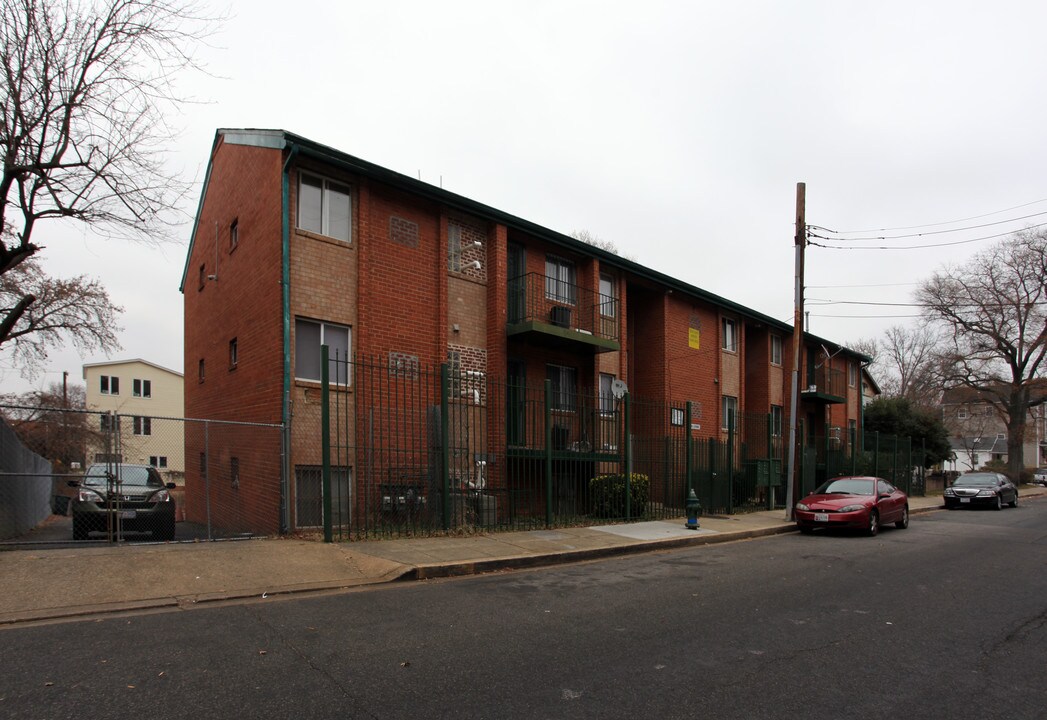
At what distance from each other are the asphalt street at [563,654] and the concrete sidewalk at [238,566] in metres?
0.45

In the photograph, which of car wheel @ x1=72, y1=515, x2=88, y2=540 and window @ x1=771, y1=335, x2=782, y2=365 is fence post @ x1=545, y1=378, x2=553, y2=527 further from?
window @ x1=771, y1=335, x2=782, y2=365

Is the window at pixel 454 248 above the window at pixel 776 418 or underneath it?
above

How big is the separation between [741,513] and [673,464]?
287cm

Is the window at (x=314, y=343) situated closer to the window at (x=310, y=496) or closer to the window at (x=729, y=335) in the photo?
the window at (x=310, y=496)

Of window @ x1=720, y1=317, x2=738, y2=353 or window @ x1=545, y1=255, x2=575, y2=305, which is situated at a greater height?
window @ x1=545, y1=255, x2=575, y2=305

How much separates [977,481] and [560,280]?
1887cm

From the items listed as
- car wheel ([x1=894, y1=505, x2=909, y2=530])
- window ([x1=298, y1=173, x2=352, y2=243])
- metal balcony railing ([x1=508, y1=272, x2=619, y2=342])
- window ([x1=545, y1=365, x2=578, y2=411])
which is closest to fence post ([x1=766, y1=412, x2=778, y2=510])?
car wheel ([x1=894, y1=505, x2=909, y2=530])

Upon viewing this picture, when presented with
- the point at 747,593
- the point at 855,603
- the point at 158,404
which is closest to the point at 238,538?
the point at 747,593

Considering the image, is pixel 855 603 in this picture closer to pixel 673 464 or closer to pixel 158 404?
pixel 673 464

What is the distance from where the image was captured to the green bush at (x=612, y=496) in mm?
14617

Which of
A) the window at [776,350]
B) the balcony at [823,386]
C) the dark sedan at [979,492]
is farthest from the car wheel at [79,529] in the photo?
the dark sedan at [979,492]

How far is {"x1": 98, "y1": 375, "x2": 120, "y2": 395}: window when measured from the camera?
43406 mm

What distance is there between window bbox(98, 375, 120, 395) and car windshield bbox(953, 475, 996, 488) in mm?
46984

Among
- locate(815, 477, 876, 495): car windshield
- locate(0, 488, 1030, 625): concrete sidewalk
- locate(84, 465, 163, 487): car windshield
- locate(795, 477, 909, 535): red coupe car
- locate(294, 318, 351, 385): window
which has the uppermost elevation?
locate(294, 318, 351, 385): window
